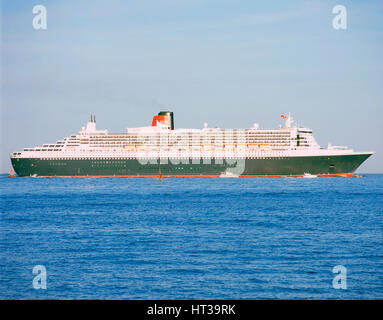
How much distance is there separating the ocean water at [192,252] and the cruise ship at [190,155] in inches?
1528

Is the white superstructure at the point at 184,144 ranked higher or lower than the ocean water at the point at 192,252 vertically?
higher

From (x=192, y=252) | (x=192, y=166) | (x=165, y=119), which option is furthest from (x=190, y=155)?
(x=192, y=252)

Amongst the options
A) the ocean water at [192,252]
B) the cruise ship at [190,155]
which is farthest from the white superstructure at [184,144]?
the ocean water at [192,252]

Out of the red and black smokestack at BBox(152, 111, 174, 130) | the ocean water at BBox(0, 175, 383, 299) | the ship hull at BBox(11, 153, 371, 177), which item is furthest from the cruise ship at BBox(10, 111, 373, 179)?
the ocean water at BBox(0, 175, 383, 299)

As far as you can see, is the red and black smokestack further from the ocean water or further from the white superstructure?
the ocean water

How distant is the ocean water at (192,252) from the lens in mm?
13875

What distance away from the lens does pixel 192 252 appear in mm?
18672

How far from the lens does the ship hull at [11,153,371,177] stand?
239ft

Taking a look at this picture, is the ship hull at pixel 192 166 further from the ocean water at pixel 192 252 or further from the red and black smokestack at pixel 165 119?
the ocean water at pixel 192 252

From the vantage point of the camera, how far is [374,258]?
57.9ft

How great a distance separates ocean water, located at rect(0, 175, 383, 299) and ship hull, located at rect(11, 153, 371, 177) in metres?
38.4

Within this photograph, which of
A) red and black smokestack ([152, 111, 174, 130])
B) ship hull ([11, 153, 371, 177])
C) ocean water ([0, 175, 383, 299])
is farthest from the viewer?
red and black smokestack ([152, 111, 174, 130])

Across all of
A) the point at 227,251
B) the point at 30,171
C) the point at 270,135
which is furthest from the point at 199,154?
the point at 227,251
